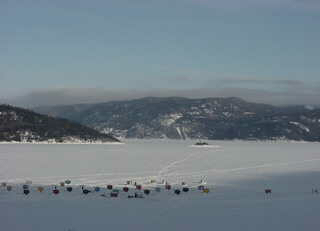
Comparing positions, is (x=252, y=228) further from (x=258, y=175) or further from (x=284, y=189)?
(x=258, y=175)

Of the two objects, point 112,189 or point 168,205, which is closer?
point 168,205

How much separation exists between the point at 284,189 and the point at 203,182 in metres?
10.1

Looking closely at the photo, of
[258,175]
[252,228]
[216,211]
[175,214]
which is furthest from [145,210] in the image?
[258,175]

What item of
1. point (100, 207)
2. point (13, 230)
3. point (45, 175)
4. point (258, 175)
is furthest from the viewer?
point (258, 175)

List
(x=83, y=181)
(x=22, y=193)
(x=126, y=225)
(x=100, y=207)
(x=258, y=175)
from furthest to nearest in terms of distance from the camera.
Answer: (x=258, y=175), (x=83, y=181), (x=22, y=193), (x=100, y=207), (x=126, y=225)

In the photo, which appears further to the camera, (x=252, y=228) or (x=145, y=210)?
(x=145, y=210)

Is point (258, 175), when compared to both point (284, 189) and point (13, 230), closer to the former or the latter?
point (284, 189)

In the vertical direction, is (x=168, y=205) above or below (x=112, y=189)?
below

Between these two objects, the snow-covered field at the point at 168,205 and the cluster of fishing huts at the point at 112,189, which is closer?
the snow-covered field at the point at 168,205

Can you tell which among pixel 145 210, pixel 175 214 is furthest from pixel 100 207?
pixel 175 214

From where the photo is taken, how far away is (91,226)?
116ft

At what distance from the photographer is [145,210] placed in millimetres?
42500

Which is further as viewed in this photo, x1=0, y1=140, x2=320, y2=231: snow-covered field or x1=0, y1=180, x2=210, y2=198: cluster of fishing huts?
x1=0, y1=180, x2=210, y2=198: cluster of fishing huts

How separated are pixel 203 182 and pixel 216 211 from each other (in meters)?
21.9
